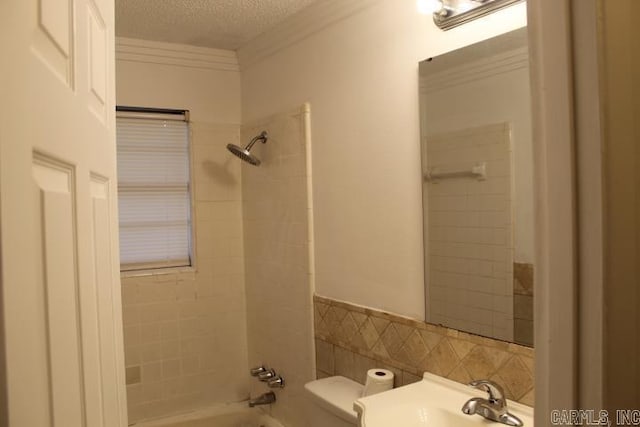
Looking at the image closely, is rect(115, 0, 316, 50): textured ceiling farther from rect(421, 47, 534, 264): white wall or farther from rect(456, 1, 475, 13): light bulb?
rect(421, 47, 534, 264): white wall

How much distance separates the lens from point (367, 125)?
6.26 feet

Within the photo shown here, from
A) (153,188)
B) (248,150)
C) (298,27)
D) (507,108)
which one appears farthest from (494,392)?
(153,188)

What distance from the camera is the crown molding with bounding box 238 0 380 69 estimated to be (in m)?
2.02

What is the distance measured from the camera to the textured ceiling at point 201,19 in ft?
7.13

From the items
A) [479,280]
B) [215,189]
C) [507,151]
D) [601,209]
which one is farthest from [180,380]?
[601,209]

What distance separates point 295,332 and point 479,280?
1168 millimetres

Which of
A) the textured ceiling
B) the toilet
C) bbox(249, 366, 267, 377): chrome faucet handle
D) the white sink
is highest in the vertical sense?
the textured ceiling

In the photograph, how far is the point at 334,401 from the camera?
177 cm

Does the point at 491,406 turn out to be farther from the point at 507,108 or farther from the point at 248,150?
the point at 248,150

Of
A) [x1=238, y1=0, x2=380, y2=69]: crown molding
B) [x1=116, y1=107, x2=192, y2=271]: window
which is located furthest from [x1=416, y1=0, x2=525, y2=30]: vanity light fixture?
[x1=116, y1=107, x2=192, y2=271]: window

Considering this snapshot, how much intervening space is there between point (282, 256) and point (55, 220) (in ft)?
6.38

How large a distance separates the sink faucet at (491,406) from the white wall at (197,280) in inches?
72.4

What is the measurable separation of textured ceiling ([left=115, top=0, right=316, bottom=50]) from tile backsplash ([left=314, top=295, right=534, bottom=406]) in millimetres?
1396

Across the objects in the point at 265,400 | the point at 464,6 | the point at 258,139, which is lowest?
the point at 265,400
